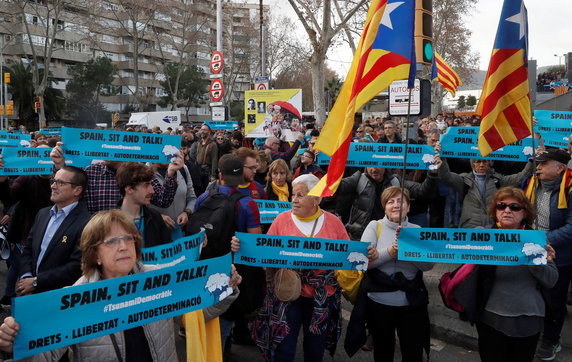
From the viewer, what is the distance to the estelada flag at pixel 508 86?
3.88m

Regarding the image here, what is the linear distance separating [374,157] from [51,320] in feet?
12.8

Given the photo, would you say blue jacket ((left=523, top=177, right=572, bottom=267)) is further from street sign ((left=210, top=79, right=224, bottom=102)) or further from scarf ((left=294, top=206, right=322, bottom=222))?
street sign ((left=210, top=79, right=224, bottom=102))

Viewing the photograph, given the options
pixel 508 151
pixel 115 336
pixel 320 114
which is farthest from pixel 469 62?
pixel 115 336

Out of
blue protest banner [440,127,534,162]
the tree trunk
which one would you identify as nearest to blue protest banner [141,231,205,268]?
blue protest banner [440,127,534,162]

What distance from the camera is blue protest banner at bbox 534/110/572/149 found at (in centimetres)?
611

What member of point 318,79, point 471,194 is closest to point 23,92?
point 318,79

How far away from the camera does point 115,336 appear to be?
2.42 meters

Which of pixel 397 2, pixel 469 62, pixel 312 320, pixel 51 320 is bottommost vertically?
pixel 312 320

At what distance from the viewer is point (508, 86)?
398cm

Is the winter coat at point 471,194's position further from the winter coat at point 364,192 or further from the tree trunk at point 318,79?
the tree trunk at point 318,79

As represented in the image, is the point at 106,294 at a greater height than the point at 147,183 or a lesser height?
lesser

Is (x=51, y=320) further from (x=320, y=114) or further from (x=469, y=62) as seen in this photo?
(x=469, y=62)

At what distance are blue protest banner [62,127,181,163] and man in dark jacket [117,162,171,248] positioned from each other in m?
0.67

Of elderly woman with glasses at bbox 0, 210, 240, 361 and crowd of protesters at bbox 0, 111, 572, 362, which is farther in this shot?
crowd of protesters at bbox 0, 111, 572, 362
